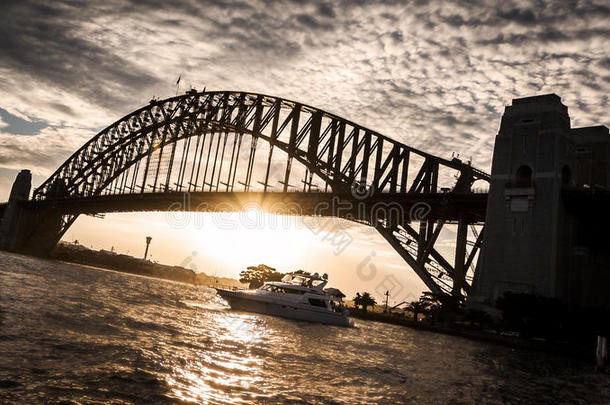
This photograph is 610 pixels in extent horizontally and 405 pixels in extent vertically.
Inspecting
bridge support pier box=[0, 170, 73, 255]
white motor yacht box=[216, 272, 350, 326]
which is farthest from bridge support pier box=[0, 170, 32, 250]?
white motor yacht box=[216, 272, 350, 326]

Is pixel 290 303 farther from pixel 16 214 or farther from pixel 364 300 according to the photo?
pixel 16 214

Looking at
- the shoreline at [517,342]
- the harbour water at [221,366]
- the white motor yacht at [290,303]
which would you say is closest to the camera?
the harbour water at [221,366]

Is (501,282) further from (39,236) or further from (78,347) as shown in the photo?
(39,236)

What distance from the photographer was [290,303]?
128ft

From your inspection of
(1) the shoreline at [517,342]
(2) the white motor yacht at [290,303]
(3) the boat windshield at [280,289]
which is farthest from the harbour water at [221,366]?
(3) the boat windshield at [280,289]

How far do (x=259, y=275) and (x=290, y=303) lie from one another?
74.7m

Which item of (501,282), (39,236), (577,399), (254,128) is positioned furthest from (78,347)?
(39,236)

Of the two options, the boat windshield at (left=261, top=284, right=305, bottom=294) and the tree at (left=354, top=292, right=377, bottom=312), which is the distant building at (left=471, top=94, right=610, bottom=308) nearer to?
the boat windshield at (left=261, top=284, right=305, bottom=294)

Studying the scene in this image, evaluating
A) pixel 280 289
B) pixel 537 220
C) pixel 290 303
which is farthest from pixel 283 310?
pixel 537 220

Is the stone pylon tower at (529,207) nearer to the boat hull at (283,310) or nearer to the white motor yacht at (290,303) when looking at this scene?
the boat hull at (283,310)

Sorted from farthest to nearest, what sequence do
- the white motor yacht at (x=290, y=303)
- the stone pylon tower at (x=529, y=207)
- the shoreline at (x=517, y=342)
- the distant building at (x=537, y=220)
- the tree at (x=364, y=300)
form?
the tree at (x=364, y=300)
the distant building at (x=537, y=220)
the stone pylon tower at (x=529, y=207)
the white motor yacht at (x=290, y=303)
the shoreline at (x=517, y=342)

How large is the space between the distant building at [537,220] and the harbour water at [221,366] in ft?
42.1

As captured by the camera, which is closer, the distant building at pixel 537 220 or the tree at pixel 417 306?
the distant building at pixel 537 220

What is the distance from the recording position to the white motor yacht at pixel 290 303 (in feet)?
128
